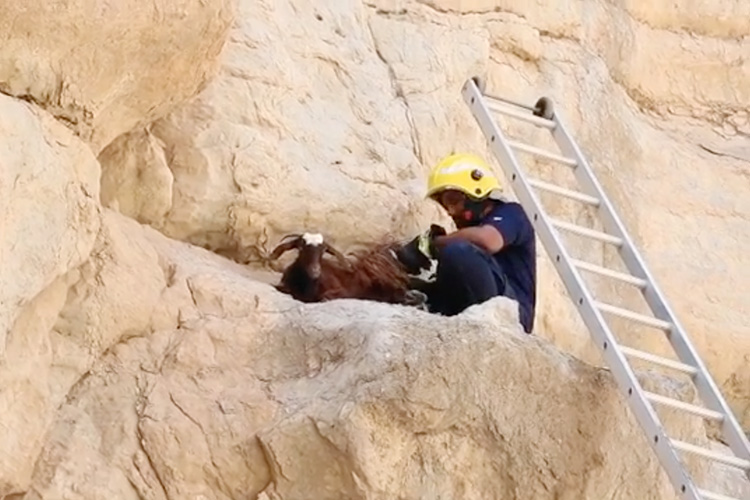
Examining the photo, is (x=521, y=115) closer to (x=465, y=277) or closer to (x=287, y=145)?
(x=465, y=277)

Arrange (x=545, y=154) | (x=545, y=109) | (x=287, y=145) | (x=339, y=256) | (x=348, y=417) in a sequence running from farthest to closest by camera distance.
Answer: (x=287, y=145), (x=545, y=109), (x=339, y=256), (x=545, y=154), (x=348, y=417)

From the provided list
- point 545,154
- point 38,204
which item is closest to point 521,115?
point 545,154

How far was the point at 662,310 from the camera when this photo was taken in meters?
4.79

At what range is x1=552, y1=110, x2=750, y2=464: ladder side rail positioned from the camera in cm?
452

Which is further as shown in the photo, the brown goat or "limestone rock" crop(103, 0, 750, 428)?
"limestone rock" crop(103, 0, 750, 428)

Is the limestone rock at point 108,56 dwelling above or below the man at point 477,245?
above

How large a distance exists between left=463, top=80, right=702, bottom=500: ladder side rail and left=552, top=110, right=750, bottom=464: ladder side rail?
28cm

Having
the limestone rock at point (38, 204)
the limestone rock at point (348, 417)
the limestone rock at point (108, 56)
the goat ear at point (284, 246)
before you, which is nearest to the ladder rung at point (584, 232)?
the limestone rock at point (348, 417)

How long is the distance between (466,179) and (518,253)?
0.30 metres

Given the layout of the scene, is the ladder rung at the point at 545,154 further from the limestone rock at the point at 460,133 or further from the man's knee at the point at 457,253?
the limestone rock at the point at 460,133

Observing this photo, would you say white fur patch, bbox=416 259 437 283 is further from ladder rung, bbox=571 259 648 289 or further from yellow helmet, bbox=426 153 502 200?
ladder rung, bbox=571 259 648 289

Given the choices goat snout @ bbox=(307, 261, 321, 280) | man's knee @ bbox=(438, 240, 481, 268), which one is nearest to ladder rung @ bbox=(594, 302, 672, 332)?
man's knee @ bbox=(438, 240, 481, 268)

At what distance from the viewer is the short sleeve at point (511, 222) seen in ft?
16.7

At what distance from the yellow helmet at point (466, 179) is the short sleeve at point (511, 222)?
0.10 meters
